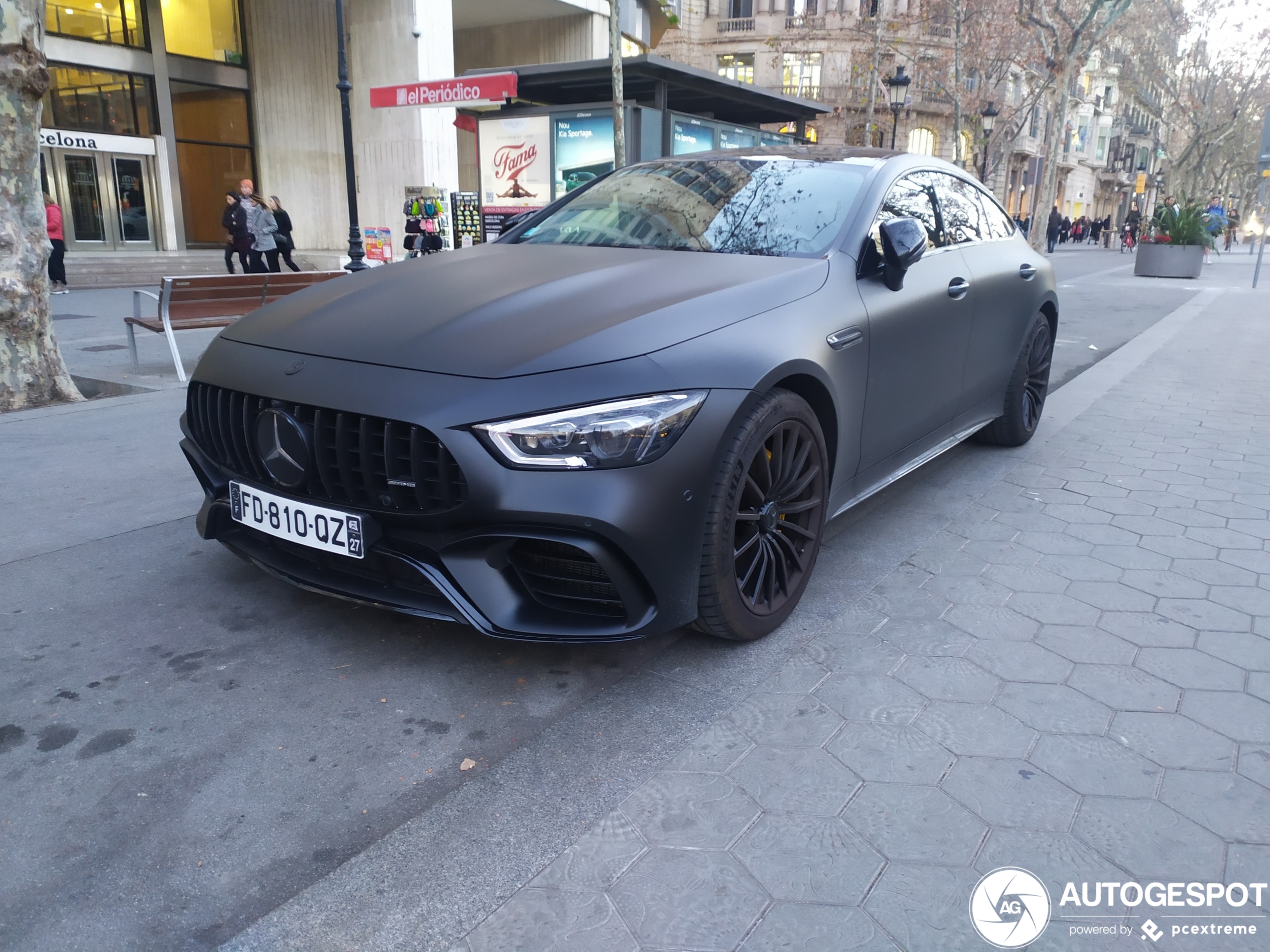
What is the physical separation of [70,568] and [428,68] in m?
19.0

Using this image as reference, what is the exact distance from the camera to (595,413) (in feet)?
7.88

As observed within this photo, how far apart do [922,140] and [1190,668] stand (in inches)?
1939

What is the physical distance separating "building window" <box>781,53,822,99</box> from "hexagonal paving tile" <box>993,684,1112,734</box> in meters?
46.3

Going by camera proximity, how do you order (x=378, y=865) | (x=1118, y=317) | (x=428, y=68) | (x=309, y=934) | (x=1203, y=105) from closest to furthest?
(x=309, y=934), (x=378, y=865), (x=1118, y=317), (x=428, y=68), (x=1203, y=105)

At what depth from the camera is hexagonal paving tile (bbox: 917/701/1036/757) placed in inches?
96.7

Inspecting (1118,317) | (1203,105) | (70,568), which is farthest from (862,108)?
(70,568)

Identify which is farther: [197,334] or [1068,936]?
[197,334]

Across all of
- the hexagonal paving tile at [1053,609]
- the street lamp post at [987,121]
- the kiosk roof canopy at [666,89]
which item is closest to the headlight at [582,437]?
the hexagonal paving tile at [1053,609]

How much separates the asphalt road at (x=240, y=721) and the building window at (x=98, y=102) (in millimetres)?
20420

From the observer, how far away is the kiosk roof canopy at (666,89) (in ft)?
46.0

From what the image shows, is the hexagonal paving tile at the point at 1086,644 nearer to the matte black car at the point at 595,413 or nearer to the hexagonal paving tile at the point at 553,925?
the matte black car at the point at 595,413

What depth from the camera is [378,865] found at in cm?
199

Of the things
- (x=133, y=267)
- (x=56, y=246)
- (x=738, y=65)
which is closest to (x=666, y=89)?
(x=56, y=246)

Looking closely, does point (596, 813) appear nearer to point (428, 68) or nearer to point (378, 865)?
point (378, 865)
